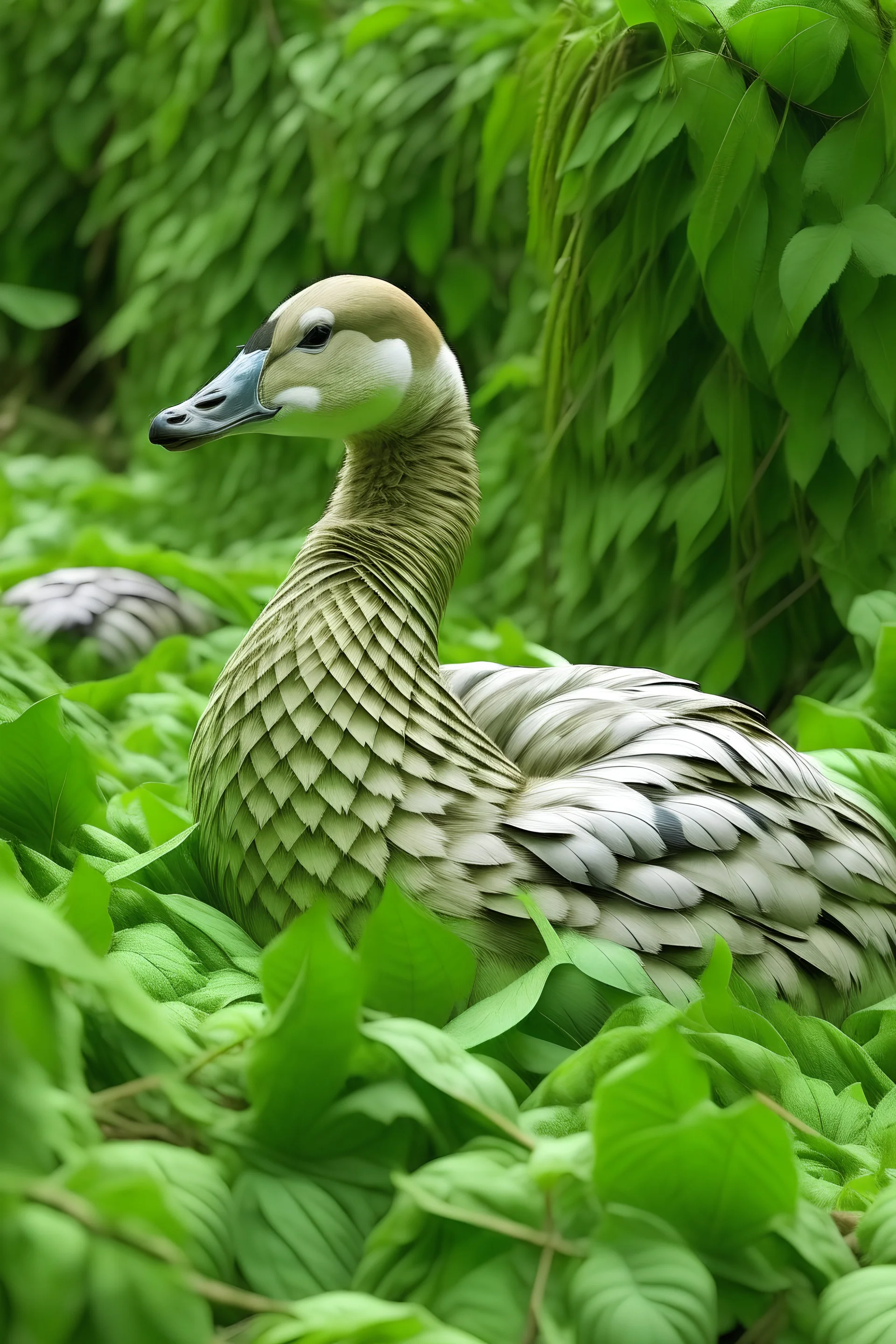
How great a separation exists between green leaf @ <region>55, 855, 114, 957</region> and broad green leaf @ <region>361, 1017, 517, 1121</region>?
7.1 inches

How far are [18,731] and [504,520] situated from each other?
4.33 ft

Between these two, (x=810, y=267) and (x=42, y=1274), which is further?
(x=810, y=267)

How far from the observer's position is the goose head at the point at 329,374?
1.02 metres

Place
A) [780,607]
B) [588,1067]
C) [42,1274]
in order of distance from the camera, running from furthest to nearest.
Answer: [780,607] < [588,1067] < [42,1274]

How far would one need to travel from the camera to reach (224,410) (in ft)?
3.43

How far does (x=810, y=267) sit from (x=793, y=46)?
9.0 inches

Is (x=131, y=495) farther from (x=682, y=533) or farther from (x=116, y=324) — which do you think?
(x=682, y=533)

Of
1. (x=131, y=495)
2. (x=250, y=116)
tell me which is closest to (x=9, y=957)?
(x=131, y=495)

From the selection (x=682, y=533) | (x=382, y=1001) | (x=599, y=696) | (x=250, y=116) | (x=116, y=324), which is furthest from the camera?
(x=116, y=324)

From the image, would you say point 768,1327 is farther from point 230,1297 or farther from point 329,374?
point 329,374

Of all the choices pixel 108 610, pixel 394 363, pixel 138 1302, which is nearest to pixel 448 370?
pixel 394 363

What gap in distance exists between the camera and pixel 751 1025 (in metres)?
0.82

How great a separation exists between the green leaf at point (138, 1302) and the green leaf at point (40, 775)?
1.72ft

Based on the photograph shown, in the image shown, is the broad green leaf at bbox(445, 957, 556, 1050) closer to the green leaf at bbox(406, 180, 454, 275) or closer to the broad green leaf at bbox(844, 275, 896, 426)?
the broad green leaf at bbox(844, 275, 896, 426)
